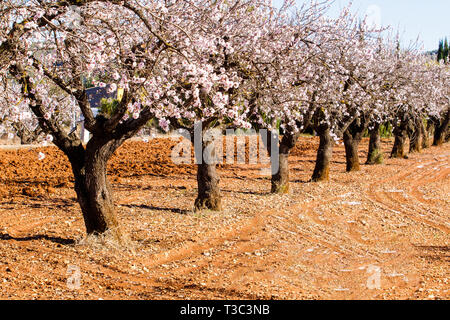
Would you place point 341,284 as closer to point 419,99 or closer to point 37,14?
point 37,14

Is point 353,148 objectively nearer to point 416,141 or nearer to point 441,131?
point 416,141

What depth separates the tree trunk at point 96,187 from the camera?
26.9ft

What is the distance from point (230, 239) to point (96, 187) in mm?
2861

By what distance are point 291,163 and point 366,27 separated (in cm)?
650

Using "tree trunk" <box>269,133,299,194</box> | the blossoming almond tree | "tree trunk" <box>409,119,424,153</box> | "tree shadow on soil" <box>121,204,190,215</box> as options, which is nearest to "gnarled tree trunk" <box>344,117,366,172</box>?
"tree trunk" <box>269,133,299,194</box>

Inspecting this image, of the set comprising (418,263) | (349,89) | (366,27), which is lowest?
(418,263)

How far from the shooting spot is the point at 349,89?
53.1 feet

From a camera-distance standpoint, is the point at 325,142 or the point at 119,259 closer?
the point at 119,259

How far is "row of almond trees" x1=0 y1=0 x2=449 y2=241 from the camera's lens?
7070mm

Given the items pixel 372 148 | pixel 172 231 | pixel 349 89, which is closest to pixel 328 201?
pixel 349 89

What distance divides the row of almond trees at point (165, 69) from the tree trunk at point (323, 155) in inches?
1.3

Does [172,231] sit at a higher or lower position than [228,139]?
lower
